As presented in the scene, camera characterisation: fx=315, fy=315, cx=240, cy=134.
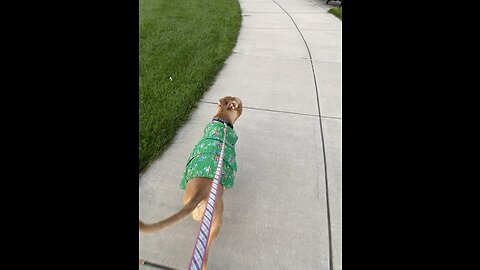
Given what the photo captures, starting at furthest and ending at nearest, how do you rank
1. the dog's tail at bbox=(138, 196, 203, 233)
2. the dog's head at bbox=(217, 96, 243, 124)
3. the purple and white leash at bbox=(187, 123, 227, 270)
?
the dog's head at bbox=(217, 96, 243, 124)
the dog's tail at bbox=(138, 196, 203, 233)
the purple and white leash at bbox=(187, 123, 227, 270)

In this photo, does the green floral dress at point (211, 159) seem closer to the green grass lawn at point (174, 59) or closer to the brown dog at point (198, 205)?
the brown dog at point (198, 205)

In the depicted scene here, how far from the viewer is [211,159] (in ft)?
6.43

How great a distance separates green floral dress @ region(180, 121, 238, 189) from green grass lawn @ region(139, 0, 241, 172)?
0.77 metres

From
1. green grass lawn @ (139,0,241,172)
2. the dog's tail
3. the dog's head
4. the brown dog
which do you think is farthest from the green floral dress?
green grass lawn @ (139,0,241,172)

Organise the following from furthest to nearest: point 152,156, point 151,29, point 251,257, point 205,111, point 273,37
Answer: point 273,37 → point 151,29 → point 205,111 → point 152,156 → point 251,257

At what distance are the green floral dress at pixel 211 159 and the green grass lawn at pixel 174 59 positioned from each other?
77cm

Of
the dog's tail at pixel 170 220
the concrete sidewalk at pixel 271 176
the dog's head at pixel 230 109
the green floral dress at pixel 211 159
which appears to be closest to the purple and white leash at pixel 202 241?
the dog's tail at pixel 170 220

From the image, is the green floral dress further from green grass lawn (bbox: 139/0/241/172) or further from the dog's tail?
green grass lawn (bbox: 139/0/241/172)

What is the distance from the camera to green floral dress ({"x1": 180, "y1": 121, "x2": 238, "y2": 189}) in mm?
1888

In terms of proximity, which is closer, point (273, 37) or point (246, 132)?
point (246, 132)
